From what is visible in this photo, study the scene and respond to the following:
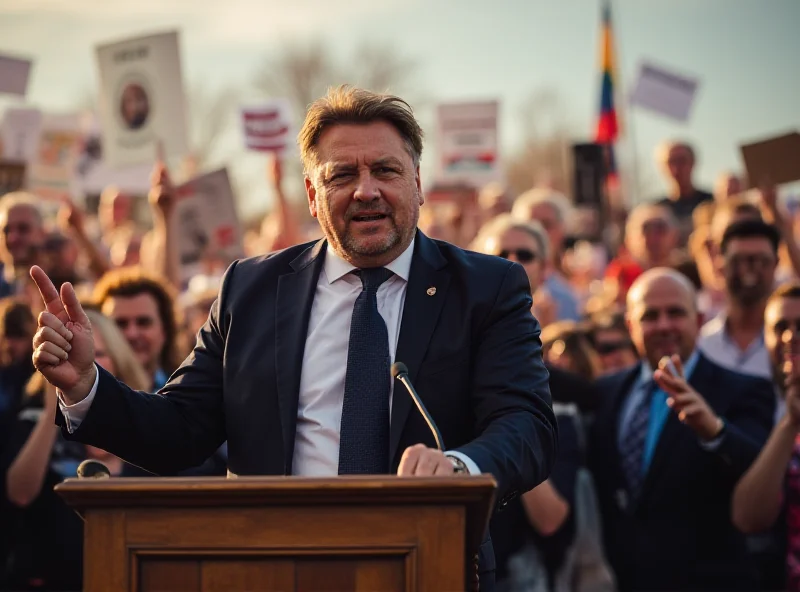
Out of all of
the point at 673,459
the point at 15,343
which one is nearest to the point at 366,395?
the point at 673,459

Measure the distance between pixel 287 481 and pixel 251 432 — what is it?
3.11 feet

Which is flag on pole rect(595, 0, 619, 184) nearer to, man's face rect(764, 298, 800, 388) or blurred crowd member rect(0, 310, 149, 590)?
man's face rect(764, 298, 800, 388)

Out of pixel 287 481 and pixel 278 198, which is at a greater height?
pixel 278 198

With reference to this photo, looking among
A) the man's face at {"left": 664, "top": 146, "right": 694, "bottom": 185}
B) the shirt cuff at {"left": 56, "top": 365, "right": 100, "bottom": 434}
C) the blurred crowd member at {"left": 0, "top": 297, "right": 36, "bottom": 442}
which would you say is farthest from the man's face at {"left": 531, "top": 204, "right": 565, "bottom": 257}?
the shirt cuff at {"left": 56, "top": 365, "right": 100, "bottom": 434}

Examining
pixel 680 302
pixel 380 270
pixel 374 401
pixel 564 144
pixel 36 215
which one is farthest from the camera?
pixel 564 144

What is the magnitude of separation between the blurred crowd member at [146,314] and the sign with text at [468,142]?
4.11 metres

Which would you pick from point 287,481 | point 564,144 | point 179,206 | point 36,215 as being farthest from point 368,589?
point 564,144

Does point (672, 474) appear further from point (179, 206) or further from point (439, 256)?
point (179, 206)

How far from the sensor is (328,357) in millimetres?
3924

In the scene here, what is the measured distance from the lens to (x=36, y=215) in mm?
8758

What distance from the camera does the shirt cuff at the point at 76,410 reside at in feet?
12.0

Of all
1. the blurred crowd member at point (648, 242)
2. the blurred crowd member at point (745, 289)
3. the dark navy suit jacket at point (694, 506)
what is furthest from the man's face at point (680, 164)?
the dark navy suit jacket at point (694, 506)

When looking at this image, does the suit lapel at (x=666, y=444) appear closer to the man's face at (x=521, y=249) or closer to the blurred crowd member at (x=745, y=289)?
the man's face at (x=521, y=249)

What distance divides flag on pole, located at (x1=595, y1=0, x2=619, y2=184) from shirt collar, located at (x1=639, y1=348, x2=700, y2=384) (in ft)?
22.9
